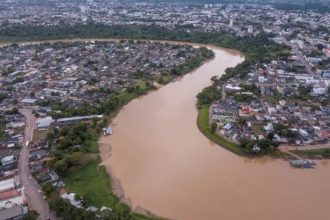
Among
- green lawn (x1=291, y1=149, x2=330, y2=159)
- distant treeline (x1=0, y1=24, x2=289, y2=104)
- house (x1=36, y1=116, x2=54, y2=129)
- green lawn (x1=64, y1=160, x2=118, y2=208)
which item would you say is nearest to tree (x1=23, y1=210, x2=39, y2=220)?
green lawn (x1=64, y1=160, x2=118, y2=208)

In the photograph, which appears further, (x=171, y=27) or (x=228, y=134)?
(x=171, y=27)

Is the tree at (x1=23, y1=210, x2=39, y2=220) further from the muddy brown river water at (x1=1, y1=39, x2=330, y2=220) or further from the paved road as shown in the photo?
the paved road

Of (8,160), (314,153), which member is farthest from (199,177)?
(8,160)

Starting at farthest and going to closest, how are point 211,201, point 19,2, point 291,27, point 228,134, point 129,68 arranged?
point 19,2
point 291,27
point 129,68
point 228,134
point 211,201

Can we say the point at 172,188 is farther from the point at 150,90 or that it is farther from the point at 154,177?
the point at 150,90

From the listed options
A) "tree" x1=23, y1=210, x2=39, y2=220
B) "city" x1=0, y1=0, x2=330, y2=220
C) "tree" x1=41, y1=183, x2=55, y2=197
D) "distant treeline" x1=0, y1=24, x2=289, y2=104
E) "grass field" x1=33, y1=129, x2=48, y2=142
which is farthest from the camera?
"distant treeline" x1=0, y1=24, x2=289, y2=104

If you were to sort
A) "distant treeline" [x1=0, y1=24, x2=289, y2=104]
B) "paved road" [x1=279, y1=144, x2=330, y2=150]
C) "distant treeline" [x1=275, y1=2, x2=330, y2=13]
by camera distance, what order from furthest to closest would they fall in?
"distant treeline" [x1=275, y1=2, x2=330, y2=13], "distant treeline" [x1=0, y1=24, x2=289, y2=104], "paved road" [x1=279, y1=144, x2=330, y2=150]

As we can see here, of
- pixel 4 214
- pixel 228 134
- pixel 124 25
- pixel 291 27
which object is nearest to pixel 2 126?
pixel 4 214

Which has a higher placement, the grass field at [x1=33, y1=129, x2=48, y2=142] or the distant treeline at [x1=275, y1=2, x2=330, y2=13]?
the distant treeline at [x1=275, y1=2, x2=330, y2=13]
